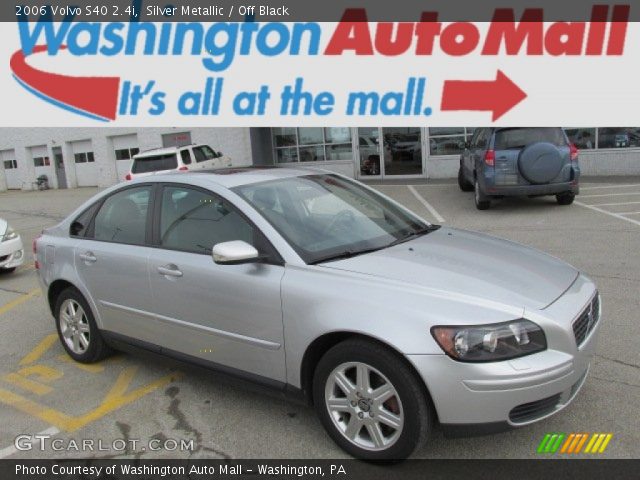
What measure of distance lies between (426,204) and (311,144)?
8238 mm

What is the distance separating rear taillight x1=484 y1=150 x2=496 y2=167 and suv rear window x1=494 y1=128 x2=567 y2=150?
13 cm

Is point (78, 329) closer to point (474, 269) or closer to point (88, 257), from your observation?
point (88, 257)

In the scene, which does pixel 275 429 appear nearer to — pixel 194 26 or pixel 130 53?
pixel 194 26

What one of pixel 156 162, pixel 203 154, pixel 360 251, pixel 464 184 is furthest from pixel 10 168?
pixel 360 251

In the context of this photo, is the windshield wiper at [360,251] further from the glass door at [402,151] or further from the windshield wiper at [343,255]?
the glass door at [402,151]

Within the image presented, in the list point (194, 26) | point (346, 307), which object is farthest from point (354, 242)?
point (194, 26)

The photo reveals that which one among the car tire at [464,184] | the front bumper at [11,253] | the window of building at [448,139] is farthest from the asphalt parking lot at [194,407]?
the window of building at [448,139]

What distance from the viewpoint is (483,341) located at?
2.63 meters

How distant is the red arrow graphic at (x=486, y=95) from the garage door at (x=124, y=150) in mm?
14509

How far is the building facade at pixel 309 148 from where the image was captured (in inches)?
591

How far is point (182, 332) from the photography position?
3609 millimetres

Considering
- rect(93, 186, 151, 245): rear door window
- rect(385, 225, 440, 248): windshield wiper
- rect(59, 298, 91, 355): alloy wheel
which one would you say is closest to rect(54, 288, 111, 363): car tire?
rect(59, 298, 91, 355): alloy wheel

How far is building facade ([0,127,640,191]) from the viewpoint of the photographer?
49.2 feet

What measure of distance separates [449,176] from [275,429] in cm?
1476
